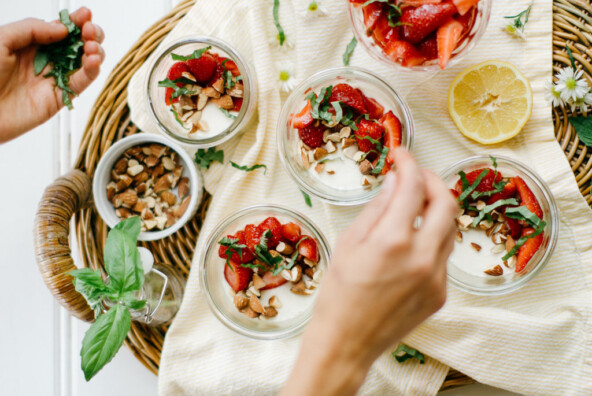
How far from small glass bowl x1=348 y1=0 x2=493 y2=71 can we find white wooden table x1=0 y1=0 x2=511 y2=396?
0.74 metres

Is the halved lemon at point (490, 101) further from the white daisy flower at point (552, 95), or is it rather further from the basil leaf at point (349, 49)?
the basil leaf at point (349, 49)

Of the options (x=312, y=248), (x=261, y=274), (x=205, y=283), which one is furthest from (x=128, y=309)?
(x=312, y=248)

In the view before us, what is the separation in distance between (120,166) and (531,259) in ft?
3.16

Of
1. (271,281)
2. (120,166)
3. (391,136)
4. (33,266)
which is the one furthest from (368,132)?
(33,266)

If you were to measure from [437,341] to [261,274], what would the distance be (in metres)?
0.41

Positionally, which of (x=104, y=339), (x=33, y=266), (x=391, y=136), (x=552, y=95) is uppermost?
(x=552, y=95)

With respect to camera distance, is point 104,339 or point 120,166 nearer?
point 104,339

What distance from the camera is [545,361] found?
47.0 inches

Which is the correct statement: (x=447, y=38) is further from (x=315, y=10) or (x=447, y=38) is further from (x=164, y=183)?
(x=164, y=183)

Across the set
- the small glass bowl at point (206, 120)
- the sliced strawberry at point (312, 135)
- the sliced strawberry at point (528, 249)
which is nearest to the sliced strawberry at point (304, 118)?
the sliced strawberry at point (312, 135)

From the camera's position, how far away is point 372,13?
Result: 1175 millimetres

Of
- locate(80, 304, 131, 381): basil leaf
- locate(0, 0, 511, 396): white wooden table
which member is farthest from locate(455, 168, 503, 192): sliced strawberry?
locate(0, 0, 511, 396): white wooden table

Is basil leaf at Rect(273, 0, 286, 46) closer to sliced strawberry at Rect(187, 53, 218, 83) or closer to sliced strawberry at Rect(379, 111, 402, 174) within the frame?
sliced strawberry at Rect(187, 53, 218, 83)

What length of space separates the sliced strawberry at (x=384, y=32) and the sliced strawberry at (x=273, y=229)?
45 centimetres
